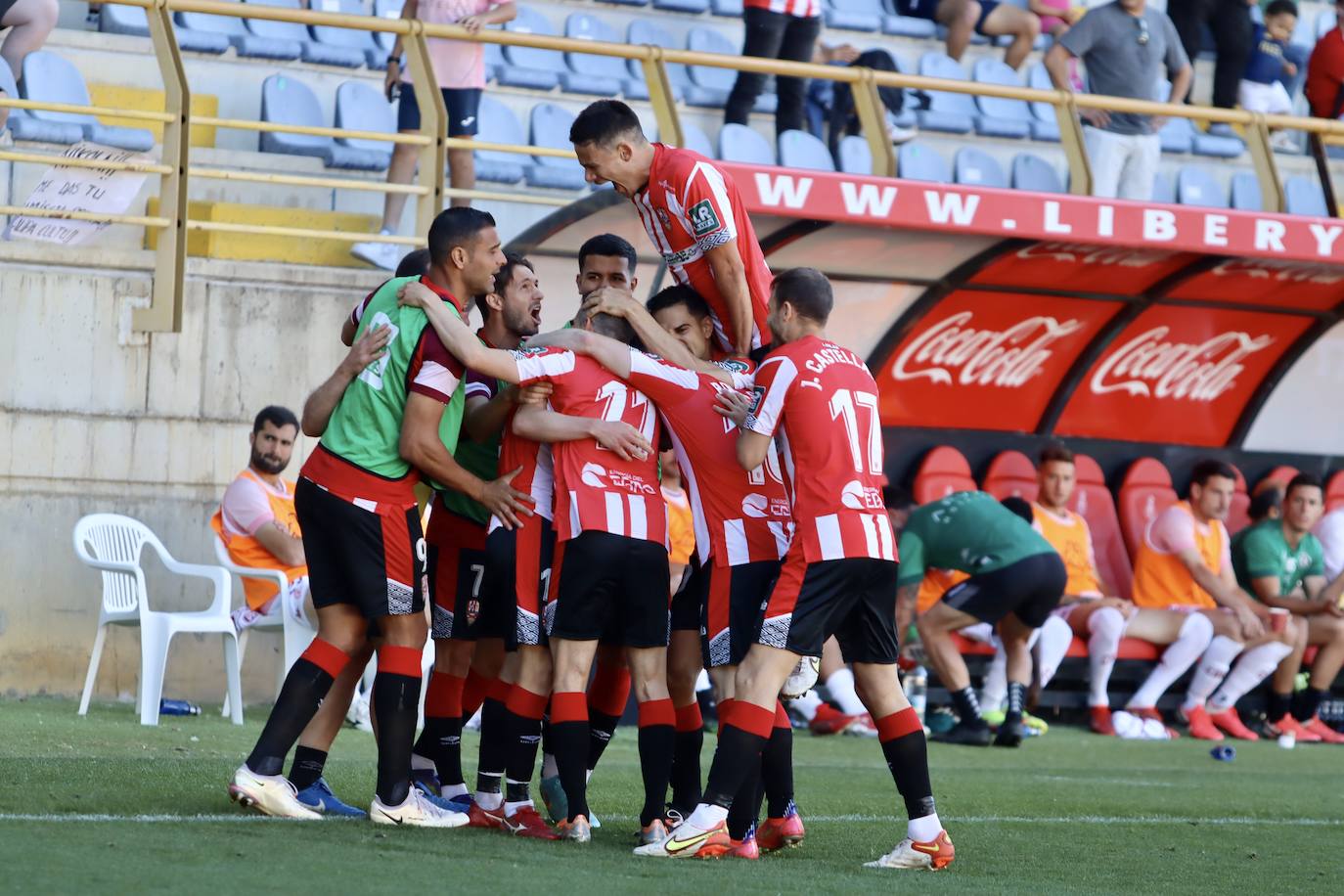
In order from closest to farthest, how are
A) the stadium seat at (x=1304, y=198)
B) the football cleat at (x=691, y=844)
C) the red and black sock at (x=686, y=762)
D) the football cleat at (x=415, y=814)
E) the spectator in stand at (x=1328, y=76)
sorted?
the football cleat at (x=691, y=844)
the football cleat at (x=415, y=814)
the red and black sock at (x=686, y=762)
the stadium seat at (x=1304, y=198)
the spectator in stand at (x=1328, y=76)

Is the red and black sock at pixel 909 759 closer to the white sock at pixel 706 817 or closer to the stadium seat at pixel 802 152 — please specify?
the white sock at pixel 706 817

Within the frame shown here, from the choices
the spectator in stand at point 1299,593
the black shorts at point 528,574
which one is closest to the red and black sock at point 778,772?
the black shorts at point 528,574

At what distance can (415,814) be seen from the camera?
19.2 feet

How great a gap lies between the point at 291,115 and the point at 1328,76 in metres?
7.91

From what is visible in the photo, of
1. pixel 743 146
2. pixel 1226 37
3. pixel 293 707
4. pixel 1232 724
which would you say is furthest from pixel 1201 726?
pixel 293 707

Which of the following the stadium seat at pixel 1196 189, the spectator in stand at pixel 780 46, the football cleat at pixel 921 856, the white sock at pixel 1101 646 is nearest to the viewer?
the football cleat at pixel 921 856

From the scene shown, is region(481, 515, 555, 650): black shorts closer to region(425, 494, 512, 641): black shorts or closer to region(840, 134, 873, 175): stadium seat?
region(425, 494, 512, 641): black shorts

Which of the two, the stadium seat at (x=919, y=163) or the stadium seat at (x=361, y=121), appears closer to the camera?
the stadium seat at (x=361, y=121)

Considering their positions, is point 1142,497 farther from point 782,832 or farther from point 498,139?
point 782,832

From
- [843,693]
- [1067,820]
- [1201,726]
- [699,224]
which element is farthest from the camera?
[1201,726]

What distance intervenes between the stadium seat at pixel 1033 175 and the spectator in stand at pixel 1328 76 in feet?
10.5

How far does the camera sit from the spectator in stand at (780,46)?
12.3 meters

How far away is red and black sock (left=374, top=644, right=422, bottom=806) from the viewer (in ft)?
19.2

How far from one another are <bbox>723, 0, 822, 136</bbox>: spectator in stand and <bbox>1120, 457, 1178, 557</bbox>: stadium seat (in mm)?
3374
